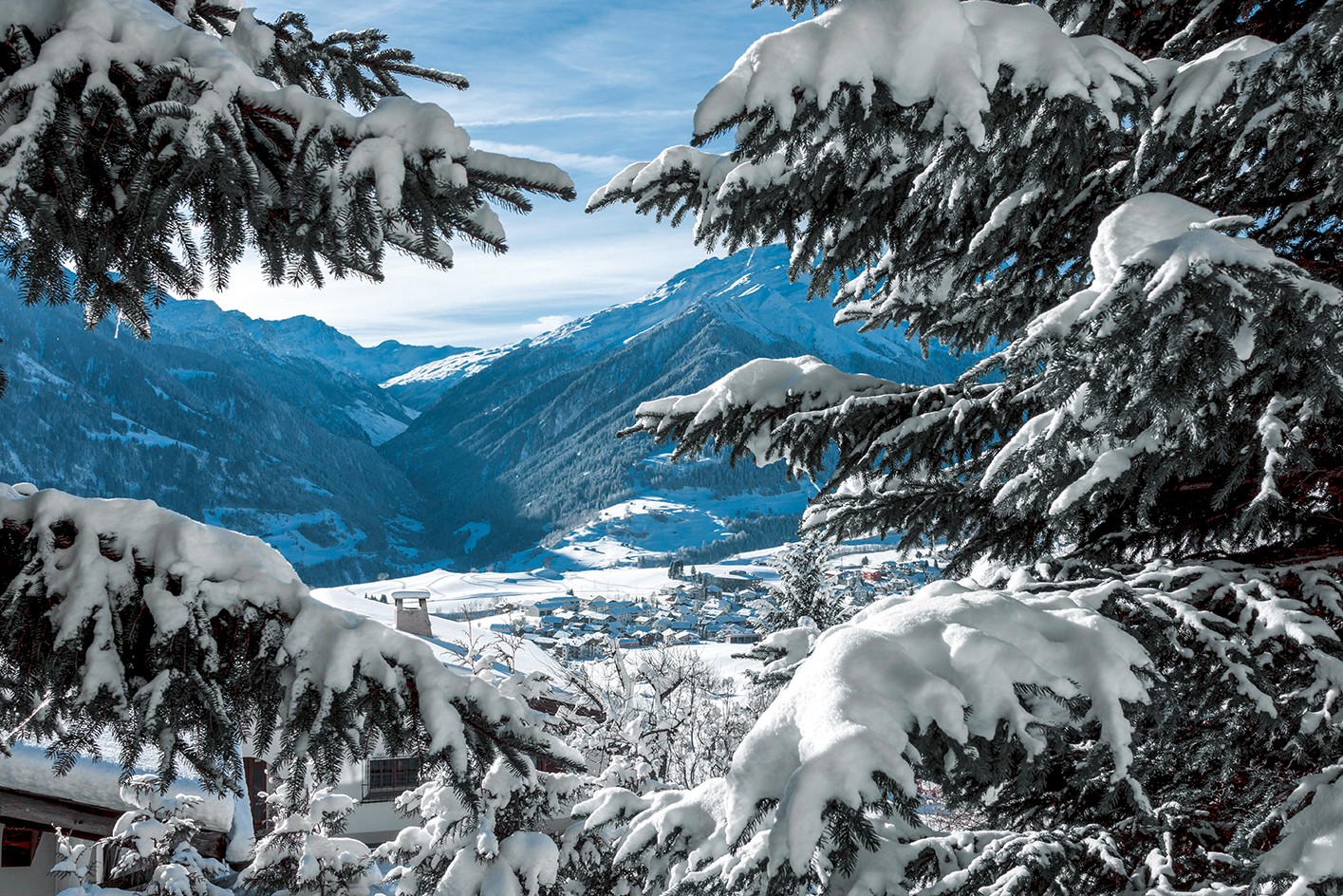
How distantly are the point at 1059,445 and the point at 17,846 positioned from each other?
12113mm

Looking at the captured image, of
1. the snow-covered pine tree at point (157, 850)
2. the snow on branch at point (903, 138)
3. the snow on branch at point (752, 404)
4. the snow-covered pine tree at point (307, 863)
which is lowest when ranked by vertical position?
the snow-covered pine tree at point (307, 863)

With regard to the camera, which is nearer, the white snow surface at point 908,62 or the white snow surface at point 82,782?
the white snow surface at point 908,62

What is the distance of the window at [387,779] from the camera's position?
25281 mm

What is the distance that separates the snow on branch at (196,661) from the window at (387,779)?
24.5m

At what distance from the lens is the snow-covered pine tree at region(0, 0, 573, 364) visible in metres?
2.12

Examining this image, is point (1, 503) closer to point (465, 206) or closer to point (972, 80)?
point (465, 206)

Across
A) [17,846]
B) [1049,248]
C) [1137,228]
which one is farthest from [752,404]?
[17,846]

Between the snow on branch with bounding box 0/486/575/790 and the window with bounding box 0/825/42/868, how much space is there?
9.34 m

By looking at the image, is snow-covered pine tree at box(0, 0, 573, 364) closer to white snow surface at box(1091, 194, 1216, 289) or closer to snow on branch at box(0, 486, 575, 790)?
snow on branch at box(0, 486, 575, 790)

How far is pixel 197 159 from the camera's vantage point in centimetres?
208

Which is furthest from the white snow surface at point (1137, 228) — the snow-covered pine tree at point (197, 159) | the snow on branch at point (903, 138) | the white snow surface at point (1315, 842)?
the white snow surface at point (1315, 842)

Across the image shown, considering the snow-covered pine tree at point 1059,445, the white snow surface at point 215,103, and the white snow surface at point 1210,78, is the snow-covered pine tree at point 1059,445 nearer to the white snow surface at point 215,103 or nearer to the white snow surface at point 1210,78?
the white snow surface at point 1210,78

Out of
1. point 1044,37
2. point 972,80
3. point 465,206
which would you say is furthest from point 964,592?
point 465,206

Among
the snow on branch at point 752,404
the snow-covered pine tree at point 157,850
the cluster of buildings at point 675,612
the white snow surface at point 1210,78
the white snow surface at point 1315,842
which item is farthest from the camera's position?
the cluster of buildings at point 675,612
